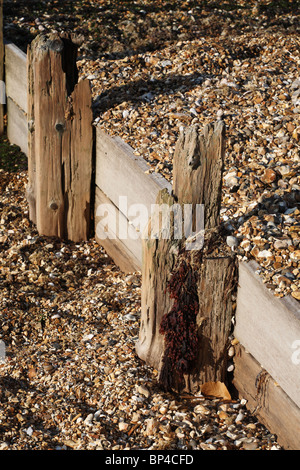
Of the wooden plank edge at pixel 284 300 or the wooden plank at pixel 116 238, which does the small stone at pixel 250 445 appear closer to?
the wooden plank edge at pixel 284 300

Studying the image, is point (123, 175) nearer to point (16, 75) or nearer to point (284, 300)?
point (284, 300)

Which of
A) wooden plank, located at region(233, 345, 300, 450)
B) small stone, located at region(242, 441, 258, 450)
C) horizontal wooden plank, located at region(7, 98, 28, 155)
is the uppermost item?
horizontal wooden plank, located at region(7, 98, 28, 155)

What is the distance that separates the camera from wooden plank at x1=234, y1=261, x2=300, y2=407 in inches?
131

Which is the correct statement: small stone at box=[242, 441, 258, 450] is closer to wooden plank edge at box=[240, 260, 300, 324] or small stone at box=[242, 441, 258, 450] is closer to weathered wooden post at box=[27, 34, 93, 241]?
wooden plank edge at box=[240, 260, 300, 324]

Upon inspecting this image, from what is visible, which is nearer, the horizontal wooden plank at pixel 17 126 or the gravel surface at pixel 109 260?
the gravel surface at pixel 109 260

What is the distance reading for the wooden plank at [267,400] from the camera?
3484 millimetres

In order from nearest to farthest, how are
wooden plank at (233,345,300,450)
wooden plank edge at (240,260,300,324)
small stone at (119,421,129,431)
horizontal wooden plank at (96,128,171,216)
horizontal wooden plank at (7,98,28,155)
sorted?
wooden plank edge at (240,260,300,324) < wooden plank at (233,345,300,450) < small stone at (119,421,129,431) < horizontal wooden plank at (96,128,171,216) < horizontal wooden plank at (7,98,28,155)

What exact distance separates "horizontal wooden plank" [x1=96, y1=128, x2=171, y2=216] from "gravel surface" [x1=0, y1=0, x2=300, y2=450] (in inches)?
3.9

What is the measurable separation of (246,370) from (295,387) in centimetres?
47

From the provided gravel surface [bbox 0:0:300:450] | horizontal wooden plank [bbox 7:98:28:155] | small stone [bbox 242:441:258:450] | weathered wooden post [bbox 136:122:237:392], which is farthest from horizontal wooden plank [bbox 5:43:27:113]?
small stone [bbox 242:441:258:450]

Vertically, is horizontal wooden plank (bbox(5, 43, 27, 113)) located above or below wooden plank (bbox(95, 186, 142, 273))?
above

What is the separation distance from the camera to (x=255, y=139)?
495cm

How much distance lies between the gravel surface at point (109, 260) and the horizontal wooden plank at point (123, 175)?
0.10 m

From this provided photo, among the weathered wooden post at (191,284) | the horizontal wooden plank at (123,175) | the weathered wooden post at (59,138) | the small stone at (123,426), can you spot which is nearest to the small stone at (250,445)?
the weathered wooden post at (191,284)
